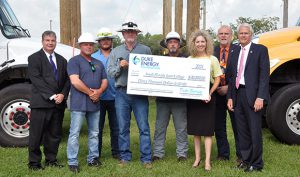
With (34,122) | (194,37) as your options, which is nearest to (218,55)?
(194,37)

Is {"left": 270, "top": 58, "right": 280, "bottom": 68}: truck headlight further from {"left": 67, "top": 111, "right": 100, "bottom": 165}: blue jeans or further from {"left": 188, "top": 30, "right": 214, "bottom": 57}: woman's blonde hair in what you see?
{"left": 67, "top": 111, "right": 100, "bottom": 165}: blue jeans

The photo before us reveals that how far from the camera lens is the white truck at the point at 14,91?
22.9 feet

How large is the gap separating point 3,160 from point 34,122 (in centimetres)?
100

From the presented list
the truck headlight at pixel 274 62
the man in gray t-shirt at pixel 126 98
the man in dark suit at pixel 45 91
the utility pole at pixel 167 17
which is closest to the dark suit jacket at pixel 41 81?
the man in dark suit at pixel 45 91

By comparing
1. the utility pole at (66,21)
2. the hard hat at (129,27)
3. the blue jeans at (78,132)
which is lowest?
the blue jeans at (78,132)

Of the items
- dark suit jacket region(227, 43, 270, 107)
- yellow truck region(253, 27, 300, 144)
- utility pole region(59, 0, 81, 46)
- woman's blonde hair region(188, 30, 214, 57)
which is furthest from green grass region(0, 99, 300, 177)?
utility pole region(59, 0, 81, 46)

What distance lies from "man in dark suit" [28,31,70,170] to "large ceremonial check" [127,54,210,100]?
3.06ft

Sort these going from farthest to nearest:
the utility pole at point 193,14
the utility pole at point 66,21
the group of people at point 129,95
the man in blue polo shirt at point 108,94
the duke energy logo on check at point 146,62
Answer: the utility pole at point 193,14 → the utility pole at point 66,21 → the man in blue polo shirt at point 108,94 → the duke energy logo on check at point 146,62 → the group of people at point 129,95

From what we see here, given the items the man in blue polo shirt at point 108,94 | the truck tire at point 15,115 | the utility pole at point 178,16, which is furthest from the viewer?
the utility pole at point 178,16

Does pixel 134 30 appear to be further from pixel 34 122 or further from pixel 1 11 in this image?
pixel 1 11

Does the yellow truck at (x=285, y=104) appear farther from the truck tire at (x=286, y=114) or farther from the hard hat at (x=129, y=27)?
the hard hat at (x=129, y=27)

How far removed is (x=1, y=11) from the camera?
7.51 m

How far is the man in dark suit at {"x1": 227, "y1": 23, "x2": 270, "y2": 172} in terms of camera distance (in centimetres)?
555

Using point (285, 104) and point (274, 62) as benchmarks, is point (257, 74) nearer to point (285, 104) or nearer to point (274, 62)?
point (274, 62)
